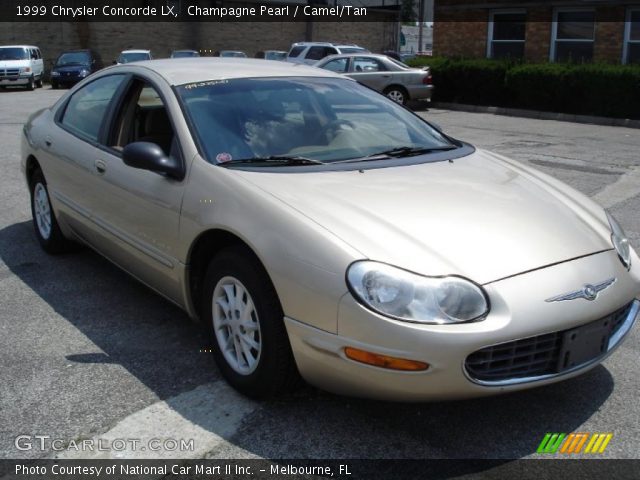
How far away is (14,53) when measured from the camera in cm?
2814

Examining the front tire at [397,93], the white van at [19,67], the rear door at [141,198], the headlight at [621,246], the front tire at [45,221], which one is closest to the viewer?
the headlight at [621,246]

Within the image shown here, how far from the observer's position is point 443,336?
2.74m

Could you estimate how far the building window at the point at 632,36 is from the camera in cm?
1825

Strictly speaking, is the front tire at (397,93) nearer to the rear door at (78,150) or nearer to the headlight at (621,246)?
the rear door at (78,150)

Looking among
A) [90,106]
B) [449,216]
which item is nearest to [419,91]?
[90,106]

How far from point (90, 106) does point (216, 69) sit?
3.58ft

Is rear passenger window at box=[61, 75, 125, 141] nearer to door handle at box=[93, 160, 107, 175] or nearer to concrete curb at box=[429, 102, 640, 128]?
door handle at box=[93, 160, 107, 175]

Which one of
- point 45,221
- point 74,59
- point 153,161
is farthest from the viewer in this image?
point 74,59

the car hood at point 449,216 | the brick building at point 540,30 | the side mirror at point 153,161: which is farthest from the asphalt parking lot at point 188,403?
the brick building at point 540,30

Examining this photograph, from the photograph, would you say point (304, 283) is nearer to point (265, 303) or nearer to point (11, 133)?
point (265, 303)

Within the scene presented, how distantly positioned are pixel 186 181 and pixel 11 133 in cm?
1123

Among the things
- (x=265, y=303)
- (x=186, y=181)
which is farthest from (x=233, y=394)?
(x=186, y=181)

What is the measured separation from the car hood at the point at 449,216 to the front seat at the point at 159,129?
84 cm

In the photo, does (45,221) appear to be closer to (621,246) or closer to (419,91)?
(621,246)
